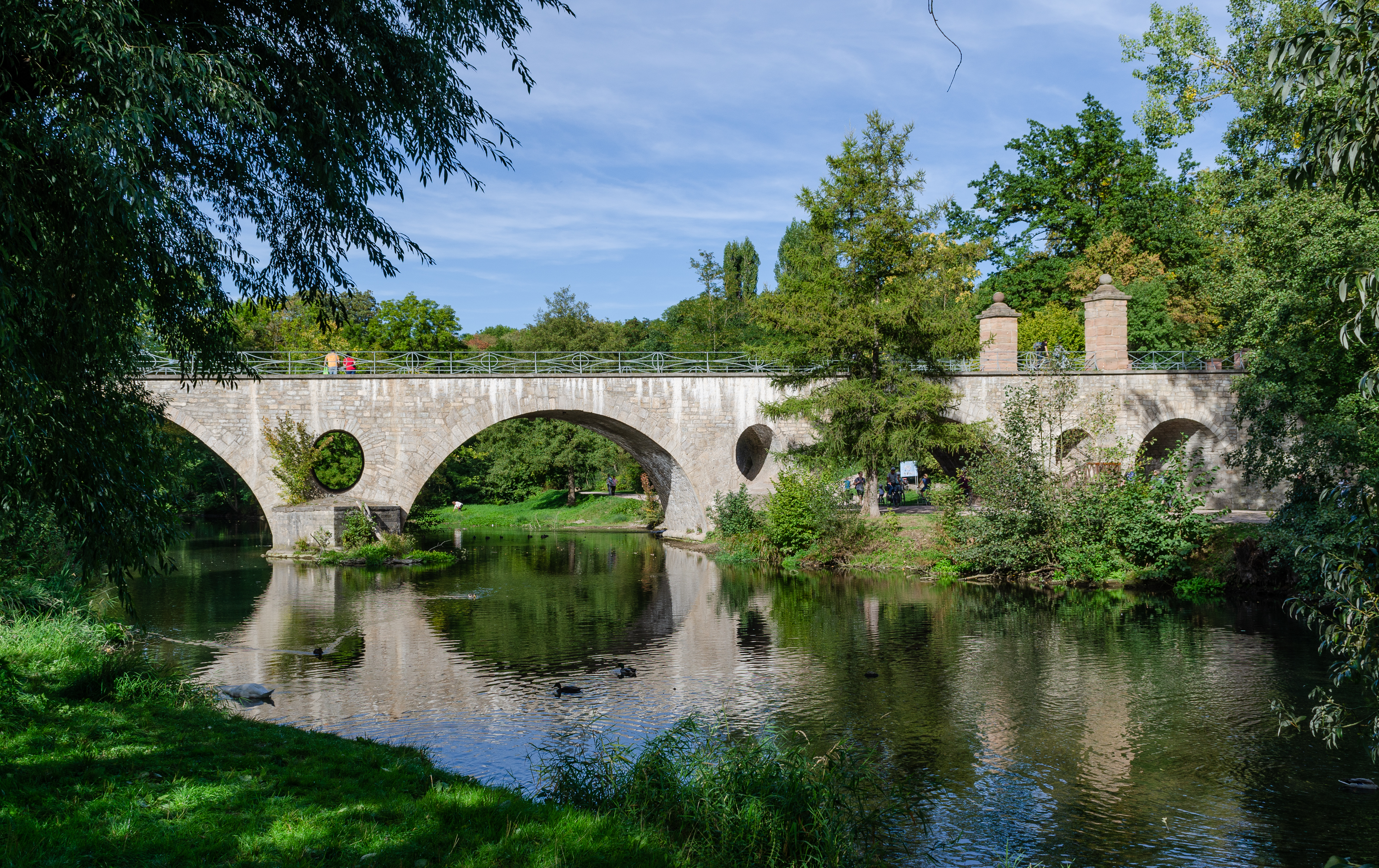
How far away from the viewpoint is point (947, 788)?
7992mm

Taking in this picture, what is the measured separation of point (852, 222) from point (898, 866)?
19.2m

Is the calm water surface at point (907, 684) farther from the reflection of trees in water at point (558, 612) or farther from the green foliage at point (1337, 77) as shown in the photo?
the green foliage at point (1337, 77)

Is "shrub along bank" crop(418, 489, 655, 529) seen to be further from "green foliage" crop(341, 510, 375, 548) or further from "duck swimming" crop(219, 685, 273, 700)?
"duck swimming" crop(219, 685, 273, 700)

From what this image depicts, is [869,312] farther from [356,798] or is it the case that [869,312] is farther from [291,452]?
[356,798]

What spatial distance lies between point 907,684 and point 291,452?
18373 mm

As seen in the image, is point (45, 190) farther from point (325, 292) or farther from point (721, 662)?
point (721, 662)

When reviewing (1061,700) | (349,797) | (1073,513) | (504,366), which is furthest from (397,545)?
(349,797)

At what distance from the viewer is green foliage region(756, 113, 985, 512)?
2253 cm

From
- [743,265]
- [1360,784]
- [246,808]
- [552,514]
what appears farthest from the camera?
[743,265]

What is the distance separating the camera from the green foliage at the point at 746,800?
5.82m

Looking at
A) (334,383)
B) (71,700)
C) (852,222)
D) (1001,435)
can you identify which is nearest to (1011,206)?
(852,222)

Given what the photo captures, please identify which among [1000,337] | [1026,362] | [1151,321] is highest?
[1151,321]

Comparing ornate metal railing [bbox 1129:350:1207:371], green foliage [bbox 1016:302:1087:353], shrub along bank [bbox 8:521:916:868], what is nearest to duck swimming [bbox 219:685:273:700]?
shrub along bank [bbox 8:521:916:868]

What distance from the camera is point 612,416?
27.4 m
